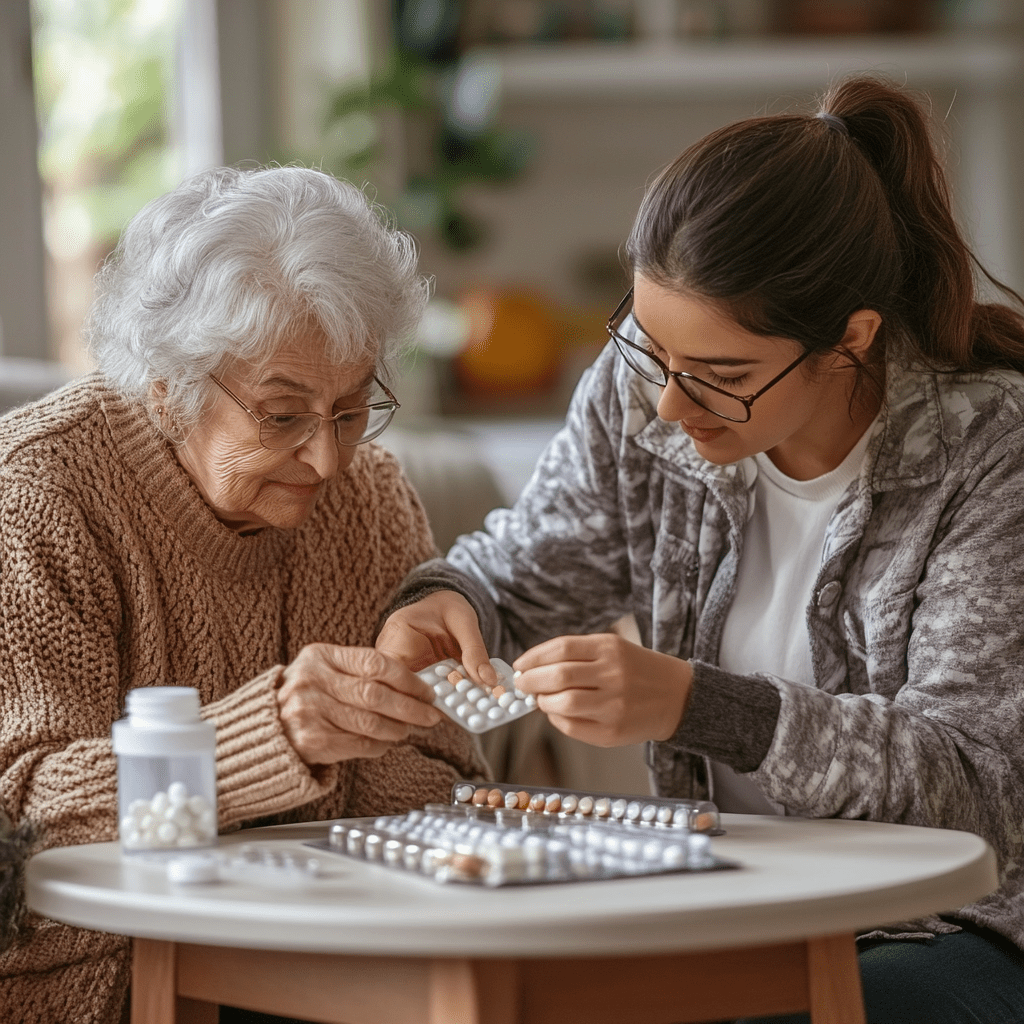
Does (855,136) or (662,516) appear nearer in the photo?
(855,136)

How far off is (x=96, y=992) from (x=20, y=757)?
23cm

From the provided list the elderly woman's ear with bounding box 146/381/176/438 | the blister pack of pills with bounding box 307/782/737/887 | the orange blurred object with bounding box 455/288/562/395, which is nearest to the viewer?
the blister pack of pills with bounding box 307/782/737/887

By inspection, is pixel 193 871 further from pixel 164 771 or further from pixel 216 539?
pixel 216 539

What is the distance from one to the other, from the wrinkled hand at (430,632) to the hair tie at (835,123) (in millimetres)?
624

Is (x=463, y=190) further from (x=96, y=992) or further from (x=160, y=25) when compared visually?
(x=96, y=992)

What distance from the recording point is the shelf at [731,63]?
3.25 m

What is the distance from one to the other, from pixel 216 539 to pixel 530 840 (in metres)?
0.54

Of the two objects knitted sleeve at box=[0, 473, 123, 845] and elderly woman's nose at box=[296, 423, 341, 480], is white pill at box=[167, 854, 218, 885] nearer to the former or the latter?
knitted sleeve at box=[0, 473, 123, 845]

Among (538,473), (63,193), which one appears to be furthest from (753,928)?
(63,193)

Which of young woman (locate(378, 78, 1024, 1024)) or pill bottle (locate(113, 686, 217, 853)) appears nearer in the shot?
pill bottle (locate(113, 686, 217, 853))

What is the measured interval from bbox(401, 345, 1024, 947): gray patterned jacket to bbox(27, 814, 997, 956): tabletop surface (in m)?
0.15

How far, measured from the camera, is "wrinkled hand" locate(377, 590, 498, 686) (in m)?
1.42

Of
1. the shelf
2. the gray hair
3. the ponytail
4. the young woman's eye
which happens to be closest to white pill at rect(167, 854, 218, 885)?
the gray hair

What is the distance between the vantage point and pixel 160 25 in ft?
9.78
